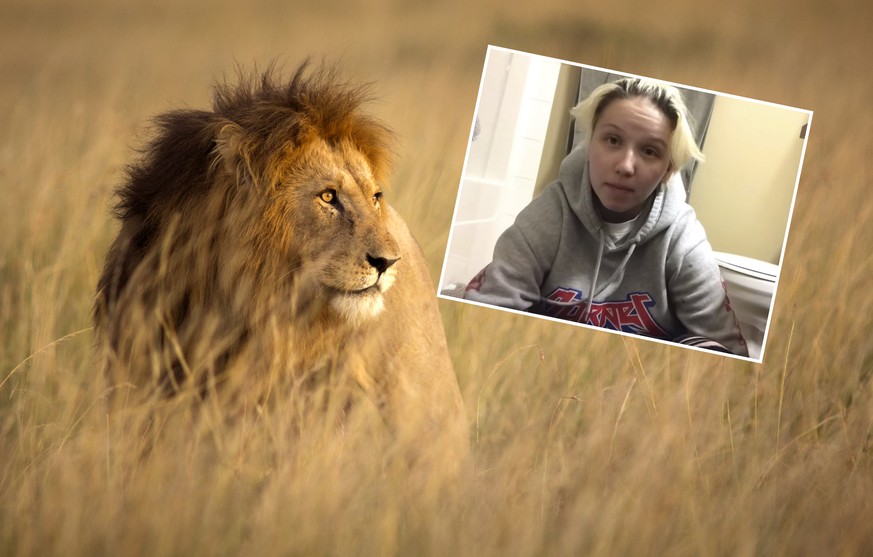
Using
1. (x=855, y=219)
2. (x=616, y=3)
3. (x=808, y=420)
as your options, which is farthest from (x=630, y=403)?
(x=616, y=3)

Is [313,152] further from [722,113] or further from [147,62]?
[147,62]

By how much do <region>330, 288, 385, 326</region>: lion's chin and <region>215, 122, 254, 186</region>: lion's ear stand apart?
0.50 m

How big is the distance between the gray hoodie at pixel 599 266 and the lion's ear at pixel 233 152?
1.30 meters

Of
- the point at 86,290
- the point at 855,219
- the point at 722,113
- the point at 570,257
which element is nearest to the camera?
the point at 570,257

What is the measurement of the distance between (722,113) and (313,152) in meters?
2.07

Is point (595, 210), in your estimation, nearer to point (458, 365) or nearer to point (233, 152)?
point (458, 365)

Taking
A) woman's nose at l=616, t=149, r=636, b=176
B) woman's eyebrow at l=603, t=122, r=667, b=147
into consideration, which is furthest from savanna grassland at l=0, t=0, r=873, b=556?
woman's eyebrow at l=603, t=122, r=667, b=147

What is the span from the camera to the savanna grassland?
3.19m

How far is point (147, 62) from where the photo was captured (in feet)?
24.6

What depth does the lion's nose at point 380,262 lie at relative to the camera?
324cm

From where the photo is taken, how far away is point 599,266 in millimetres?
4207

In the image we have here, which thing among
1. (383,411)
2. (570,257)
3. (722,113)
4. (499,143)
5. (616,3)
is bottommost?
(383,411)

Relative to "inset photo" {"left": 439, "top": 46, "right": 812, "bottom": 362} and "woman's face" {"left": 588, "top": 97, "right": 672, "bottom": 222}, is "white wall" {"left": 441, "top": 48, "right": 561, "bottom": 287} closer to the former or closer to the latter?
"inset photo" {"left": 439, "top": 46, "right": 812, "bottom": 362}

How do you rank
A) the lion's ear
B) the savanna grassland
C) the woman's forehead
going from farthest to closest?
the woman's forehead → the lion's ear → the savanna grassland
